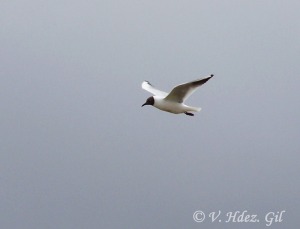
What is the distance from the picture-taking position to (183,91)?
15.2 metres

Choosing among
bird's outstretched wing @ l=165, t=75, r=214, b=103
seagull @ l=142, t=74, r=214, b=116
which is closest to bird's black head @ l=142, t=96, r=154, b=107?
seagull @ l=142, t=74, r=214, b=116

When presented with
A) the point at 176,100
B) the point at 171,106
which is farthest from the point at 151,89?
the point at 176,100

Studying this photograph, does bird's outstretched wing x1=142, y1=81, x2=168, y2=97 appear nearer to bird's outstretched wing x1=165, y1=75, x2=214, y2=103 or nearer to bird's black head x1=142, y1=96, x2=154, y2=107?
bird's black head x1=142, y1=96, x2=154, y2=107

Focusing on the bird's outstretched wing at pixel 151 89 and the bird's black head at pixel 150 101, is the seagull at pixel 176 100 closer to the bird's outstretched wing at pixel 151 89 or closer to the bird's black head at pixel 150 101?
the bird's black head at pixel 150 101

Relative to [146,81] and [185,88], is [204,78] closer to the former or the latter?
[185,88]

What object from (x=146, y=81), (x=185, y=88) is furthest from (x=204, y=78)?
(x=146, y=81)

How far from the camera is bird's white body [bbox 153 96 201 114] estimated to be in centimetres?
1549

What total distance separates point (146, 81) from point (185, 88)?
2792 millimetres

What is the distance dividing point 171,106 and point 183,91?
50 centimetres

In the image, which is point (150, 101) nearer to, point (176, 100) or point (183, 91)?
point (176, 100)

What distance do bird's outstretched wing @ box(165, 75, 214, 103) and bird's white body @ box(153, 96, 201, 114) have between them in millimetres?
97

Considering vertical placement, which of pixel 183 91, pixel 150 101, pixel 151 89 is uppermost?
pixel 183 91

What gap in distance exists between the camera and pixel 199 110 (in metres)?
15.5

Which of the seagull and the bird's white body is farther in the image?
the bird's white body
